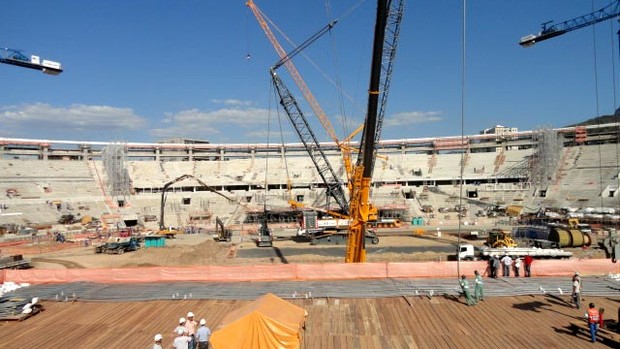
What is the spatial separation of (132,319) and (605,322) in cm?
1559

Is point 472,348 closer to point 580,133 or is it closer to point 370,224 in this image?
point 370,224

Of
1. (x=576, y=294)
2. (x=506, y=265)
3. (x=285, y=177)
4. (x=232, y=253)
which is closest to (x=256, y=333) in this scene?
(x=576, y=294)

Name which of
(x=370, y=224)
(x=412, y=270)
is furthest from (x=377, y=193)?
(x=412, y=270)

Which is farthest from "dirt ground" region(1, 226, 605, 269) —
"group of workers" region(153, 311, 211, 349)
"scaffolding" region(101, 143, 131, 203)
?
"scaffolding" region(101, 143, 131, 203)

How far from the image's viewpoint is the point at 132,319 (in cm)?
1409

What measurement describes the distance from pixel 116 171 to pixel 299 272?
219ft

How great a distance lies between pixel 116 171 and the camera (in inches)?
2943

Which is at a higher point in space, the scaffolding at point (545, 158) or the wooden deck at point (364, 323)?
the scaffolding at point (545, 158)

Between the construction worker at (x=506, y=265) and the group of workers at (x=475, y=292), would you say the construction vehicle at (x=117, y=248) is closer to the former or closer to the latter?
the group of workers at (x=475, y=292)

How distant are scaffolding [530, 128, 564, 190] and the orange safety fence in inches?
2224

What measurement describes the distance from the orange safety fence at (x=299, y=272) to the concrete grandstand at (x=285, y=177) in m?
41.1

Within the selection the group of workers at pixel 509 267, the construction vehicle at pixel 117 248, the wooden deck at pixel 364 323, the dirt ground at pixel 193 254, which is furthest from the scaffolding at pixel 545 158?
the construction vehicle at pixel 117 248

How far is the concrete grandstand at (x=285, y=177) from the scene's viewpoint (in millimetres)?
62000

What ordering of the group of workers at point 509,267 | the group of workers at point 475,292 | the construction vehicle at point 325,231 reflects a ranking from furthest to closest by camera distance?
the construction vehicle at point 325,231
the group of workers at point 509,267
the group of workers at point 475,292
